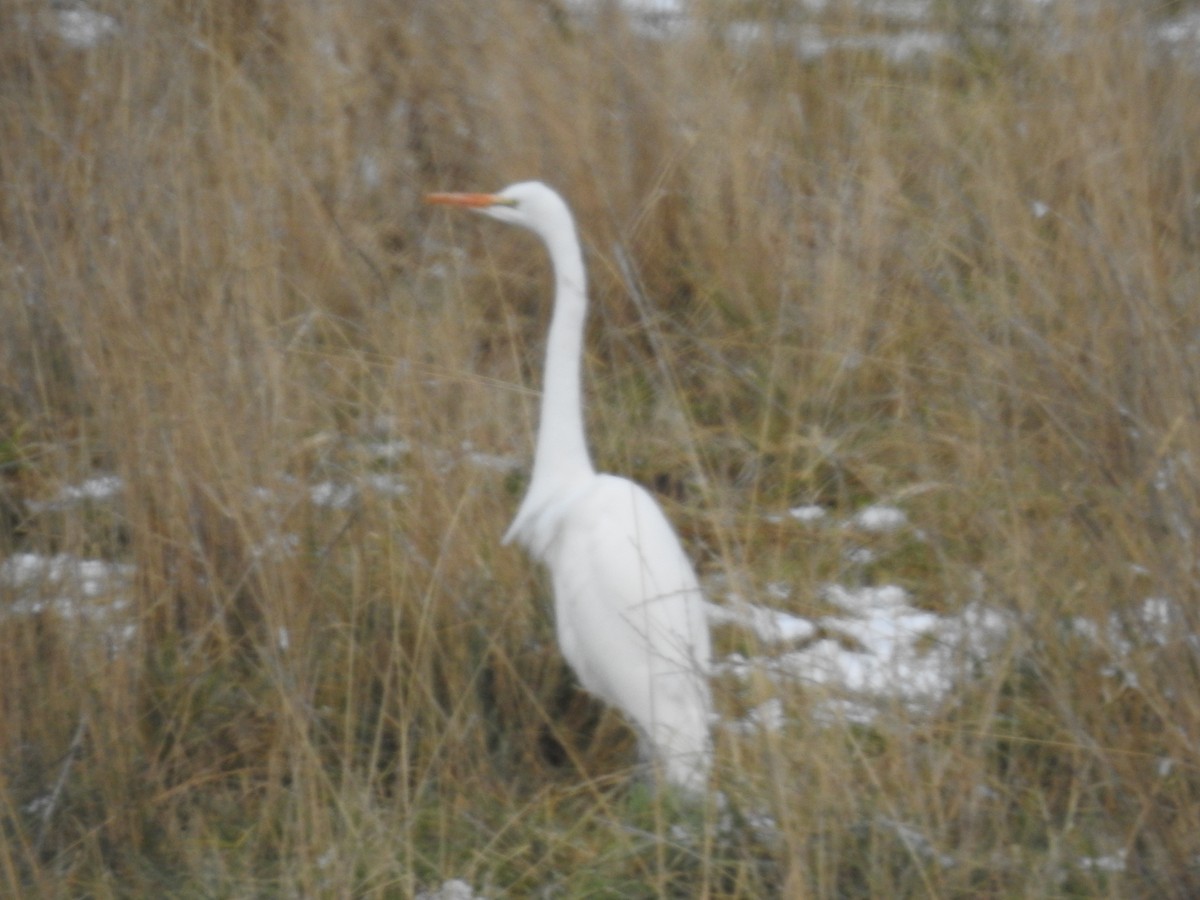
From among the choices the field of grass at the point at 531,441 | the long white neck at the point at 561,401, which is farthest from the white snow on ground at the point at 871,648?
the long white neck at the point at 561,401

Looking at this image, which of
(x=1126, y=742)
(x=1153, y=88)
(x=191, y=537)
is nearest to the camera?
(x=1126, y=742)

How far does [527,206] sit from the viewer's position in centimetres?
276

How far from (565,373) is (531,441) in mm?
488

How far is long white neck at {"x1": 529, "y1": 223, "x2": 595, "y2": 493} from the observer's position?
8.97ft

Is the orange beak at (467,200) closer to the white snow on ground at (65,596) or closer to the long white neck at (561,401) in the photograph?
the long white neck at (561,401)

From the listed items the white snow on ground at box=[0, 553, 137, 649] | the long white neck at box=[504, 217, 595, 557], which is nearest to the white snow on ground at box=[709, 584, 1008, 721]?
the long white neck at box=[504, 217, 595, 557]

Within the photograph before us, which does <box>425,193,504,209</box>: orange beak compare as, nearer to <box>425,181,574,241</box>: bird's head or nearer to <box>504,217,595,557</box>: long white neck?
<box>425,181,574,241</box>: bird's head

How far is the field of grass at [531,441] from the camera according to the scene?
1.97 meters

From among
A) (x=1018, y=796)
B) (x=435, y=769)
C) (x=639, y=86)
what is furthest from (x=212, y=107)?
(x=1018, y=796)

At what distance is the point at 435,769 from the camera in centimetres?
237

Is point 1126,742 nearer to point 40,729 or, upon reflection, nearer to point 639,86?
point 40,729

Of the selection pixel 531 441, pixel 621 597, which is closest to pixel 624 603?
pixel 621 597

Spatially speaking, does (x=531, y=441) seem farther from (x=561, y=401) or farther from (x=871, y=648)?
(x=871, y=648)

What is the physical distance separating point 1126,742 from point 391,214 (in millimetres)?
2727
